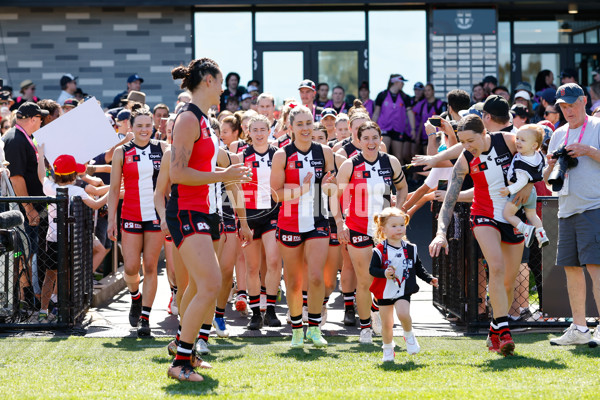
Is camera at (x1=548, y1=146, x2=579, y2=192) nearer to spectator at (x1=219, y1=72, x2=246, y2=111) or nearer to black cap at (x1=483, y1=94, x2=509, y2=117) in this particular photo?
black cap at (x1=483, y1=94, x2=509, y2=117)

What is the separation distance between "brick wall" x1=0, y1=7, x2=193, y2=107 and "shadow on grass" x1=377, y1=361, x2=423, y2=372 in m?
13.3

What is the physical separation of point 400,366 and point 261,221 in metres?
2.77

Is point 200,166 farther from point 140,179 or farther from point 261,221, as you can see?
point 261,221

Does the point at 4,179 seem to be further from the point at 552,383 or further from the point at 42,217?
the point at 552,383

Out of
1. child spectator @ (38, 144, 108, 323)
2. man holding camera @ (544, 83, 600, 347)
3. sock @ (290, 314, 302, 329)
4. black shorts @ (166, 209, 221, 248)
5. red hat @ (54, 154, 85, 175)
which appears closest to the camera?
black shorts @ (166, 209, 221, 248)

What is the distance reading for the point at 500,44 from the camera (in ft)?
64.3

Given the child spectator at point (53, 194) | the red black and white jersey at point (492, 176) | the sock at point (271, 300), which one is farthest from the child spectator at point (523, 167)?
the child spectator at point (53, 194)

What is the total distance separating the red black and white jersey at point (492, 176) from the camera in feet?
23.3

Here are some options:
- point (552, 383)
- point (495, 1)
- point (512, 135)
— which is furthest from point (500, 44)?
point (552, 383)

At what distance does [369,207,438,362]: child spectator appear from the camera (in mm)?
6688

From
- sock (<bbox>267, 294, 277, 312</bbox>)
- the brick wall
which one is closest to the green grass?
sock (<bbox>267, 294, 277, 312</bbox>)

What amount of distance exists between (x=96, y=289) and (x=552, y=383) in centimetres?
605

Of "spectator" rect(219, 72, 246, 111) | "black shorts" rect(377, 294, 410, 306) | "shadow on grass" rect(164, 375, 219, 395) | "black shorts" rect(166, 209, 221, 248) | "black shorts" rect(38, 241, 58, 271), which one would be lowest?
Result: "shadow on grass" rect(164, 375, 219, 395)

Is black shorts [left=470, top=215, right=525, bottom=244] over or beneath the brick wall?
beneath
